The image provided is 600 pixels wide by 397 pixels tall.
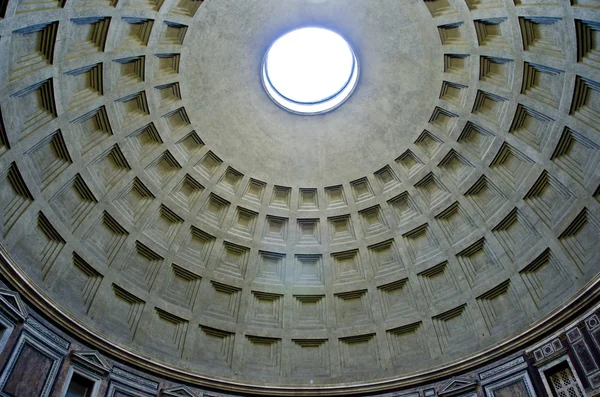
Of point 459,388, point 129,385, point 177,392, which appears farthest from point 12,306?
point 459,388

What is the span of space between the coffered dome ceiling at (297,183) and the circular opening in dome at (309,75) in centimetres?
83

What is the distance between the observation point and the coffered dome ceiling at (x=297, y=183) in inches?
647

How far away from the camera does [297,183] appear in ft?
77.8

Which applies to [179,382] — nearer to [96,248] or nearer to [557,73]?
[96,248]

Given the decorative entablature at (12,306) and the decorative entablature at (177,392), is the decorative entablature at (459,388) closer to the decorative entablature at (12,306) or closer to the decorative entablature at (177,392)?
the decorative entablature at (177,392)

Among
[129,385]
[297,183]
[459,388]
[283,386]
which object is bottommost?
[459,388]

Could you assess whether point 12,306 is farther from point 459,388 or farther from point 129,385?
point 459,388

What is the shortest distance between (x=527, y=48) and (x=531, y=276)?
8483mm

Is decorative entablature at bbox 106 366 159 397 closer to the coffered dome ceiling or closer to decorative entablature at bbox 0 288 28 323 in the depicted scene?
the coffered dome ceiling

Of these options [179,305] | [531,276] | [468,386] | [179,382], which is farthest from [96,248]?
[531,276]

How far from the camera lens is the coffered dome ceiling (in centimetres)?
1644

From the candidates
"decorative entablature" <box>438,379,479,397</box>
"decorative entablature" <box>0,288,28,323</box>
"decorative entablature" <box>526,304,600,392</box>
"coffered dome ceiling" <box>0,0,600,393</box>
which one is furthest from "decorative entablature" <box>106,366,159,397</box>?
"decorative entablature" <box>526,304,600,392</box>

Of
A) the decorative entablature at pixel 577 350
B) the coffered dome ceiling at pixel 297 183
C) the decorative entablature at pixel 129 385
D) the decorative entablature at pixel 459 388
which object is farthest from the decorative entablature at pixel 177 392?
the decorative entablature at pixel 577 350

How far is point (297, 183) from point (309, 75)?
641cm
